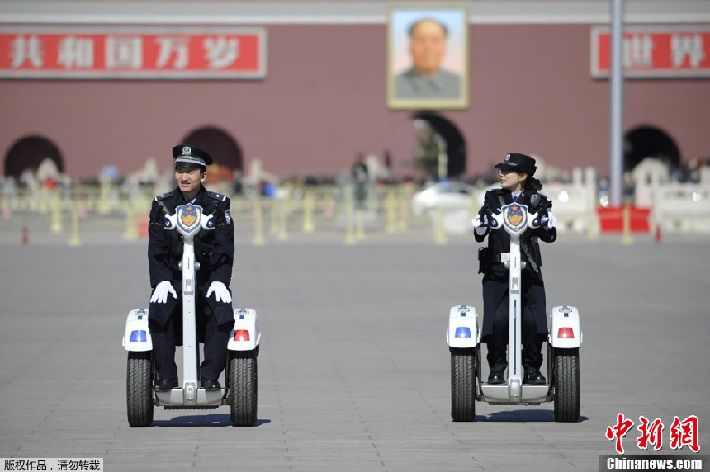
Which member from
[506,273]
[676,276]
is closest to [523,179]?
[506,273]

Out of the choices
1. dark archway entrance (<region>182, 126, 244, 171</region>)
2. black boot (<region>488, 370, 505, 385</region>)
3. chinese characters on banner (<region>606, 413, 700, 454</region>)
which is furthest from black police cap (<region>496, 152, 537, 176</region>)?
dark archway entrance (<region>182, 126, 244, 171</region>)

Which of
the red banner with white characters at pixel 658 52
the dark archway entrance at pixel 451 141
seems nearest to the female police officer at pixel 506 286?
the red banner with white characters at pixel 658 52

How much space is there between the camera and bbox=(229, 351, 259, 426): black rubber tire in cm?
1065

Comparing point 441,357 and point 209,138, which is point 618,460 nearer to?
point 441,357

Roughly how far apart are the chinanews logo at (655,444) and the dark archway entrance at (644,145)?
2351 inches

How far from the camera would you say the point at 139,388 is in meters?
10.7

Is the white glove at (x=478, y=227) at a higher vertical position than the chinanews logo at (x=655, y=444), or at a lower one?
higher

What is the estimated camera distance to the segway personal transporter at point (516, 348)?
1073cm

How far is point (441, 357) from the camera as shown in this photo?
50.2 feet

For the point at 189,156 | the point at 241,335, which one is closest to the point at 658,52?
the point at 189,156

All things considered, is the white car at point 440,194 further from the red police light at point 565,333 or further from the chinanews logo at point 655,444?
the chinanews logo at point 655,444

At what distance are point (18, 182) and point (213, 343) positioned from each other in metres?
58.2

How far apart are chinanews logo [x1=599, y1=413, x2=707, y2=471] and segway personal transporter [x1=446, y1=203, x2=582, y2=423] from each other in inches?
17.2

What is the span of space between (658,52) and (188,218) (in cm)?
5608
